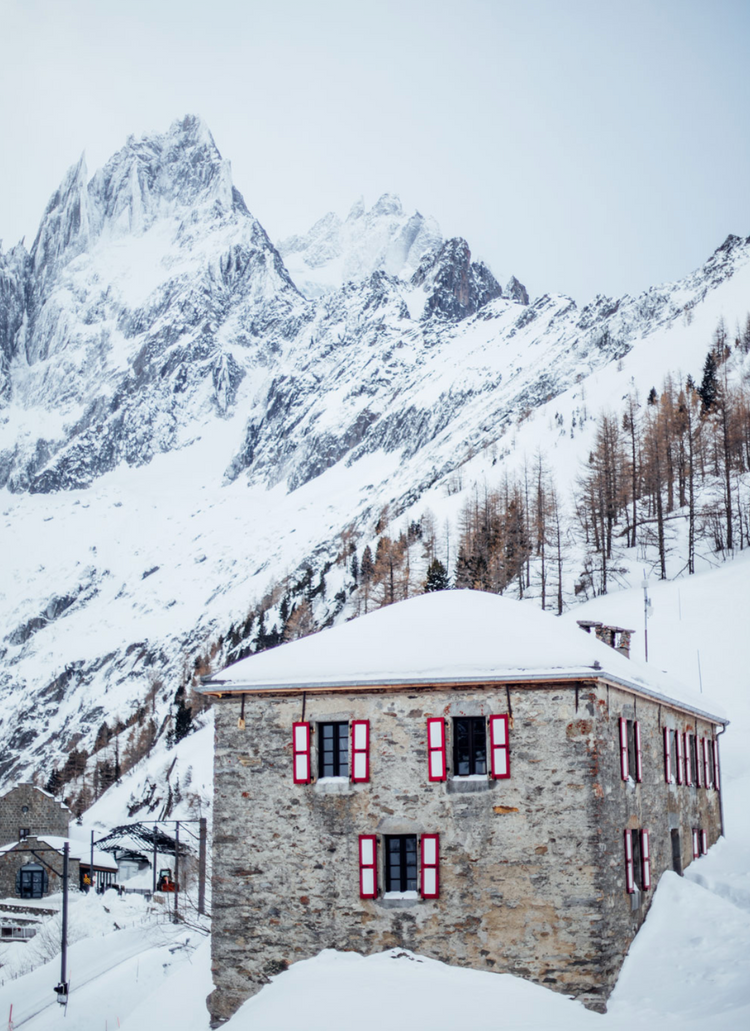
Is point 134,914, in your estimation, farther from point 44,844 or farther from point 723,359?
point 723,359

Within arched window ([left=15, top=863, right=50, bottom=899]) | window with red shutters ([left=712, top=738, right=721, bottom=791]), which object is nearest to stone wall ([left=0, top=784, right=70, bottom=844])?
arched window ([left=15, top=863, right=50, bottom=899])

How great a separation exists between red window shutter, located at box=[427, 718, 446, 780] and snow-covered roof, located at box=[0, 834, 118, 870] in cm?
4259

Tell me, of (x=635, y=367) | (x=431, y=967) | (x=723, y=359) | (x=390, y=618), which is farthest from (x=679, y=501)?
(x=431, y=967)

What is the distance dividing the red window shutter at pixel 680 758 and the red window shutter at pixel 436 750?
29.5 feet

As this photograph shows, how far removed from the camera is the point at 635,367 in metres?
104

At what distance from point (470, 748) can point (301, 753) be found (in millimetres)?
3593

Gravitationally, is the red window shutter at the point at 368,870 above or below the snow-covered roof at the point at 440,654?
below

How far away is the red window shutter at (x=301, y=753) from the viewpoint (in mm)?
19969

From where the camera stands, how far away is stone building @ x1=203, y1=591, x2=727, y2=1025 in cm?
1877

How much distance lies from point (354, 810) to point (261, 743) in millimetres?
2483

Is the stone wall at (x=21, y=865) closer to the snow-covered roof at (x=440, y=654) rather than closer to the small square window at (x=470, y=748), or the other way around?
the snow-covered roof at (x=440, y=654)

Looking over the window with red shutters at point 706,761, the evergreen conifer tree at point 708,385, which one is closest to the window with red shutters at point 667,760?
the window with red shutters at point 706,761

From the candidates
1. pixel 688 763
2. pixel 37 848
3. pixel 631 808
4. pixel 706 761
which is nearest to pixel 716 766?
pixel 706 761

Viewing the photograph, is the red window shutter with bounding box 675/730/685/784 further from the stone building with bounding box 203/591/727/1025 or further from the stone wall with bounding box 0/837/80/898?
the stone wall with bounding box 0/837/80/898
